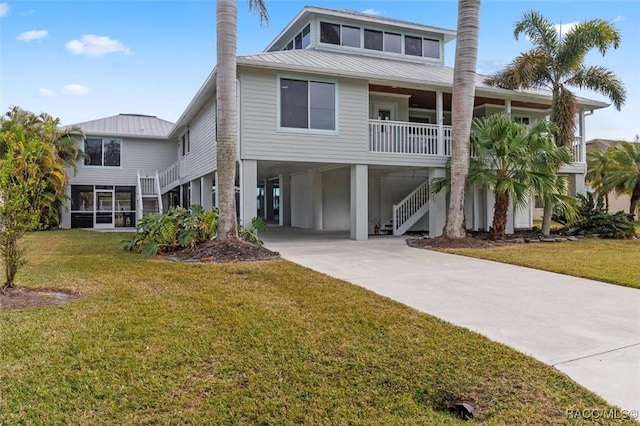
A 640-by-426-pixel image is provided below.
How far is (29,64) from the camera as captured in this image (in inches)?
417

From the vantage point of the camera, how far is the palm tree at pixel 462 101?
11.2 metres

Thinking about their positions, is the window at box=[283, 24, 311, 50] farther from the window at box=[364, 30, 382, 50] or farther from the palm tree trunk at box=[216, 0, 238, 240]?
the palm tree trunk at box=[216, 0, 238, 240]

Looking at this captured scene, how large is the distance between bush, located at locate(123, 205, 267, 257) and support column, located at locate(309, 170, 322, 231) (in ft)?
23.8

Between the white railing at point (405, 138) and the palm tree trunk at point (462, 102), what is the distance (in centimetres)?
245

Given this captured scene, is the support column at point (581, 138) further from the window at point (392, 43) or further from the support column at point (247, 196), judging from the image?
the support column at point (247, 196)

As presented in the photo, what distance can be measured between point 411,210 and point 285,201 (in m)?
8.40

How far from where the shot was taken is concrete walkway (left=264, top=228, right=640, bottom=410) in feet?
11.2

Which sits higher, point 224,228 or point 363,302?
point 224,228

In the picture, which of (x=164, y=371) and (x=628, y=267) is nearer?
(x=164, y=371)

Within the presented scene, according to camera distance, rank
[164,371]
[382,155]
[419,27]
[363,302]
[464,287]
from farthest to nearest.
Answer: [419,27] < [382,155] < [464,287] < [363,302] < [164,371]

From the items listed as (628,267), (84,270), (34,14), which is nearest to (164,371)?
(84,270)

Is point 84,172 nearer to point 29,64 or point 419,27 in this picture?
point 29,64

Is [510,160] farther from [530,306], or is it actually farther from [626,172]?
[626,172]

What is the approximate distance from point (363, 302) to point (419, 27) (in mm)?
16088
